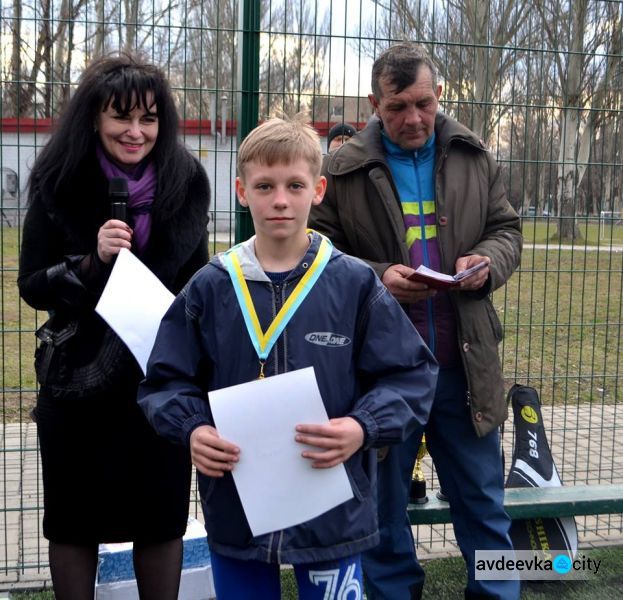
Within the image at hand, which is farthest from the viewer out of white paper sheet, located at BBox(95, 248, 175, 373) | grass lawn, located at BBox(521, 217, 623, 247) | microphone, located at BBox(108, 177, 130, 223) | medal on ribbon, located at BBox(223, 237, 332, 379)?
grass lawn, located at BBox(521, 217, 623, 247)

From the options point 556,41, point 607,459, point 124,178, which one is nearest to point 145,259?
point 124,178

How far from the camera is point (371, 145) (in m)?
3.03

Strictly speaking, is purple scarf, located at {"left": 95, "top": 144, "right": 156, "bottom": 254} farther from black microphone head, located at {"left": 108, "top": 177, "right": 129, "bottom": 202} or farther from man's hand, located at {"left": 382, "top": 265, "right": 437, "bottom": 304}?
man's hand, located at {"left": 382, "top": 265, "right": 437, "bottom": 304}

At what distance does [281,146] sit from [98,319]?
0.89m

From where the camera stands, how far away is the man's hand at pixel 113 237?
2436 mm

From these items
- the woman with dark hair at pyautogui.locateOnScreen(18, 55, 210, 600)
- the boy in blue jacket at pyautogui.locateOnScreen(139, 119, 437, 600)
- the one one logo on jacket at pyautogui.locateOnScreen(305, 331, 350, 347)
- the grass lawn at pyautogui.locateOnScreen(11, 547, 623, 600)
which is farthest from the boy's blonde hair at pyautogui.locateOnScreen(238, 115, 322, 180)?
the grass lawn at pyautogui.locateOnScreen(11, 547, 623, 600)

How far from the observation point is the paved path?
3.92 metres

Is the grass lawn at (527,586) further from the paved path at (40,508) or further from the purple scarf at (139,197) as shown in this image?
the purple scarf at (139,197)

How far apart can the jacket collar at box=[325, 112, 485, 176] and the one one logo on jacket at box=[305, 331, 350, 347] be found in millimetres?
999

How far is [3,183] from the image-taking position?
3.62 m

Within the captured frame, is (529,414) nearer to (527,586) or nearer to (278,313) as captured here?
Answer: (527,586)

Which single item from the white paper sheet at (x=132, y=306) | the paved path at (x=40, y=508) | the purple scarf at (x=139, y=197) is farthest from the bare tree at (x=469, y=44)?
the paved path at (x=40, y=508)

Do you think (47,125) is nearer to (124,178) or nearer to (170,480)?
(124,178)

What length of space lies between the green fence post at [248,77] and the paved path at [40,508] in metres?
1.51
